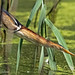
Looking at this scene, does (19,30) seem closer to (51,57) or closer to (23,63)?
(51,57)

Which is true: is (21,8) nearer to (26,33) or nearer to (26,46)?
(26,46)

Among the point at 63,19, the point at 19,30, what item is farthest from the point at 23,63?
the point at 63,19

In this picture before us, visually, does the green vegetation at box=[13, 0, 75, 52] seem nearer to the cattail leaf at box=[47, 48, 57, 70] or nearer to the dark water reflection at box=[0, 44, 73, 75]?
the dark water reflection at box=[0, 44, 73, 75]

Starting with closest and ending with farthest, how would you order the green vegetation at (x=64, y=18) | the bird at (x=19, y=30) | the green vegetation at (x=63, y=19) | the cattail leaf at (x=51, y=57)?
1. the bird at (x=19, y=30)
2. the cattail leaf at (x=51, y=57)
3. the green vegetation at (x=63, y=19)
4. the green vegetation at (x=64, y=18)

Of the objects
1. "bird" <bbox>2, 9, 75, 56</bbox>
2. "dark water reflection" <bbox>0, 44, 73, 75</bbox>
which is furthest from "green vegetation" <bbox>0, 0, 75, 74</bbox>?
"bird" <bbox>2, 9, 75, 56</bbox>

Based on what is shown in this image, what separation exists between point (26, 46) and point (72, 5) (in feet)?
5.42

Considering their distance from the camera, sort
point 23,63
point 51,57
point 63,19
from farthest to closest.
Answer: point 63,19 < point 23,63 < point 51,57

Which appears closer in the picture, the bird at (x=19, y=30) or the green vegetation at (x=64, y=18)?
the bird at (x=19, y=30)

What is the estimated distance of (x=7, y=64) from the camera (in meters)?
2.37

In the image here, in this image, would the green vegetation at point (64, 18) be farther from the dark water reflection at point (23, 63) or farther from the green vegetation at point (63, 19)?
the dark water reflection at point (23, 63)

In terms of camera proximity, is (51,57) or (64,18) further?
(64,18)

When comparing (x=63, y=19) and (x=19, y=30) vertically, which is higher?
(x=63, y=19)

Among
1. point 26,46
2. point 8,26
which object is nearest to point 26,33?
point 8,26

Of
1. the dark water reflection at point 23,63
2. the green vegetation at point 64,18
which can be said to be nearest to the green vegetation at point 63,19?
the green vegetation at point 64,18
